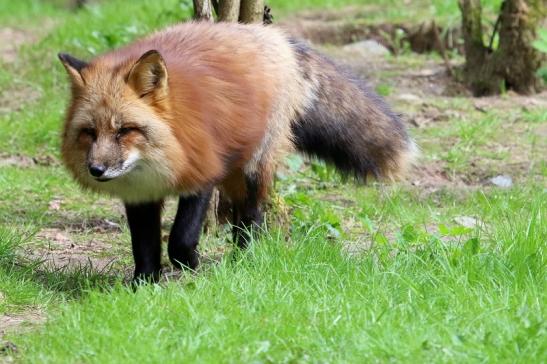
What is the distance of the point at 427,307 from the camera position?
15.6 feet

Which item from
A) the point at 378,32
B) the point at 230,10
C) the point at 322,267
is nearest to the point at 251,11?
the point at 230,10

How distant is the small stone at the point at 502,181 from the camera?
7812 mm

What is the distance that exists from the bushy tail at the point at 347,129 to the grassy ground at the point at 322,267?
1.37 feet

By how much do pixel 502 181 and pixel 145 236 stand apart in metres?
3.15

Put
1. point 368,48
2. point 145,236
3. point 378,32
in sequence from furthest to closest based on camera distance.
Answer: point 378,32, point 368,48, point 145,236

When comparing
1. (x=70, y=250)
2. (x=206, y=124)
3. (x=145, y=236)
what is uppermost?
(x=206, y=124)

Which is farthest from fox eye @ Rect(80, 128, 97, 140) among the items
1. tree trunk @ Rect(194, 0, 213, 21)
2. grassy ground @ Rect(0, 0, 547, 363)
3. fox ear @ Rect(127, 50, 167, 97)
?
tree trunk @ Rect(194, 0, 213, 21)

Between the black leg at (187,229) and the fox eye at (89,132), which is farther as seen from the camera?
the black leg at (187,229)

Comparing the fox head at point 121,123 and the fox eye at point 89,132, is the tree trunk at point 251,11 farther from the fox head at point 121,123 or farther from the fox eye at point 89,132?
the fox eye at point 89,132

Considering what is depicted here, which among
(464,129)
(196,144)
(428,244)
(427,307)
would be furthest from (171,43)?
(464,129)

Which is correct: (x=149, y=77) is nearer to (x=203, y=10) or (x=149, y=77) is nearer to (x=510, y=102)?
(x=203, y=10)

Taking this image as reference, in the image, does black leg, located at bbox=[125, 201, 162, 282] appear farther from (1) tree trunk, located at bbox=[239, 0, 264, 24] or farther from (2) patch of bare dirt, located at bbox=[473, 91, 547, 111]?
(2) patch of bare dirt, located at bbox=[473, 91, 547, 111]

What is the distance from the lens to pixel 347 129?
6520mm

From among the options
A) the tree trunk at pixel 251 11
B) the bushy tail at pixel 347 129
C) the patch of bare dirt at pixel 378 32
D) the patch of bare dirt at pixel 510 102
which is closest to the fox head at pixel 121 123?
the bushy tail at pixel 347 129
